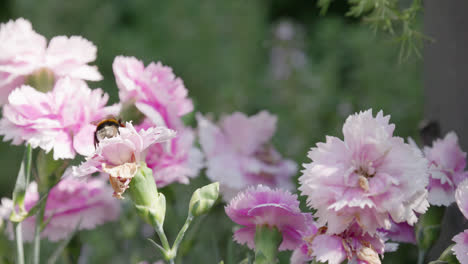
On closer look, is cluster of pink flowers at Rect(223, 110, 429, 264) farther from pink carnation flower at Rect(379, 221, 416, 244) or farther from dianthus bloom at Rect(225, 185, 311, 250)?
pink carnation flower at Rect(379, 221, 416, 244)

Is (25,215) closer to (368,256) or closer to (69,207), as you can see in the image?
(69,207)

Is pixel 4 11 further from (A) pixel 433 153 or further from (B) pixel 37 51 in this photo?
(A) pixel 433 153

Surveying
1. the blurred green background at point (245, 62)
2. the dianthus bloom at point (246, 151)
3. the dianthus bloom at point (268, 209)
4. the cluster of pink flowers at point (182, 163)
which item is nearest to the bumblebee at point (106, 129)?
the cluster of pink flowers at point (182, 163)

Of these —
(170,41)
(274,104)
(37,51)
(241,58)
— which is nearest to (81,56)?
(37,51)

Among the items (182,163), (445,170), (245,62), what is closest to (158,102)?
(182,163)

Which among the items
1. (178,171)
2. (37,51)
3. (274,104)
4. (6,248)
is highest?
(37,51)
